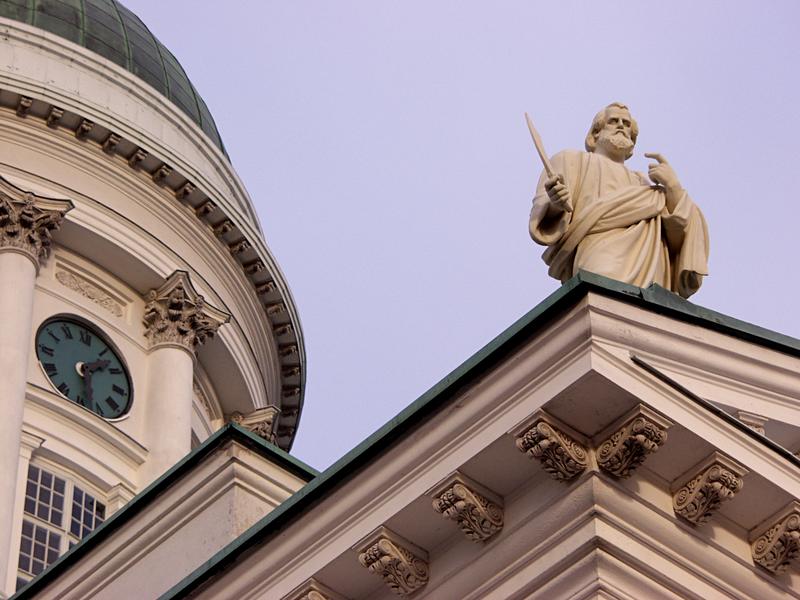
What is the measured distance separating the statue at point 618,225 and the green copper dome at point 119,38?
23660 millimetres

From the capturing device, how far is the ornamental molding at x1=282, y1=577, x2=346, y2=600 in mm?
15227

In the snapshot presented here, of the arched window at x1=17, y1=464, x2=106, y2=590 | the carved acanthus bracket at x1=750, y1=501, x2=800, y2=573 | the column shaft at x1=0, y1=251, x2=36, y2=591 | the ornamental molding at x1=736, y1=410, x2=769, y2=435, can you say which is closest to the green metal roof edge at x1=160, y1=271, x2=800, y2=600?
the ornamental molding at x1=736, y1=410, x2=769, y2=435

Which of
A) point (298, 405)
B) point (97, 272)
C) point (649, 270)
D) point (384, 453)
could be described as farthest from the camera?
point (298, 405)

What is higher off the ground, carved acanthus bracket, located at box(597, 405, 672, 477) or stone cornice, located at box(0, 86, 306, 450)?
stone cornice, located at box(0, 86, 306, 450)

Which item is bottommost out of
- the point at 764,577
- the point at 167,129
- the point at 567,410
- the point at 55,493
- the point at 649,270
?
the point at 764,577

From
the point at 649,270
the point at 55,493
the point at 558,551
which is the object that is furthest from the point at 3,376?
the point at 558,551

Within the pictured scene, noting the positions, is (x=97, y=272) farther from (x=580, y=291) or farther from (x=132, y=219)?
(x=580, y=291)

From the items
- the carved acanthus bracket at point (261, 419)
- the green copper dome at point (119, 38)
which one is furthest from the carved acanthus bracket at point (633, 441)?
the green copper dome at point (119, 38)

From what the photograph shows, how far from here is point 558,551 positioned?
14297 millimetres

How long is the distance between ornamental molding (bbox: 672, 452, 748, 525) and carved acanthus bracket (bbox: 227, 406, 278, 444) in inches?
949

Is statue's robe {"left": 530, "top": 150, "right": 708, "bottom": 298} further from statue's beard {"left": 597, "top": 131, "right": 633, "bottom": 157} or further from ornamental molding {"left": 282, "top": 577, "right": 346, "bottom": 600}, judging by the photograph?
ornamental molding {"left": 282, "top": 577, "right": 346, "bottom": 600}

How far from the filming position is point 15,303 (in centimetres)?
3559

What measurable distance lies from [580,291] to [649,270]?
7.01 ft

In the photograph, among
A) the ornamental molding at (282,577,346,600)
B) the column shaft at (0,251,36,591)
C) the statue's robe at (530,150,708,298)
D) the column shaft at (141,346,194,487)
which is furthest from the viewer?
the column shaft at (141,346,194,487)
